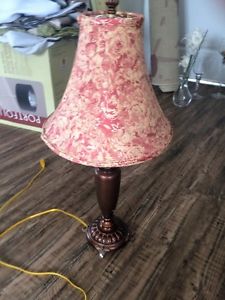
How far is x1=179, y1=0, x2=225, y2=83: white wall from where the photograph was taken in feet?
5.94

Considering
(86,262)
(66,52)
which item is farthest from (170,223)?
(66,52)

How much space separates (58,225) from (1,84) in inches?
28.9

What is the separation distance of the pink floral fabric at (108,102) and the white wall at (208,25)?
1.46 m

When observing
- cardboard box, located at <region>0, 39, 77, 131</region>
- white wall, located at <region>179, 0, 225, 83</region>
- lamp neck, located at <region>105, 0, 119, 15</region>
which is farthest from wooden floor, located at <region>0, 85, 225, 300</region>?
white wall, located at <region>179, 0, 225, 83</region>

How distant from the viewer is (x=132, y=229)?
0.85 meters

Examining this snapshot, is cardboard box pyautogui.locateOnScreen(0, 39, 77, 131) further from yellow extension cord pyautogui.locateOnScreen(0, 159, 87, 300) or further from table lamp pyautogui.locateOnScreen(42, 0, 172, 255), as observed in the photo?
table lamp pyautogui.locateOnScreen(42, 0, 172, 255)

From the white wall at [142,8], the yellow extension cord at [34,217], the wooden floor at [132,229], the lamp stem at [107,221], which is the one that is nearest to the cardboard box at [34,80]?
the wooden floor at [132,229]

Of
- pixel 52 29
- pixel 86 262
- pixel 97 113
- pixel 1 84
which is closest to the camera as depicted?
pixel 97 113

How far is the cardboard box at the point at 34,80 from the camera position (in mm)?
1210

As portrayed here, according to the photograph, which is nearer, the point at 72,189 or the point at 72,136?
the point at 72,136

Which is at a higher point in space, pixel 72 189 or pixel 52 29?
pixel 52 29

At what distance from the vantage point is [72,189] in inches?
39.7

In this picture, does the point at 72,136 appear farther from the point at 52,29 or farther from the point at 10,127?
the point at 10,127

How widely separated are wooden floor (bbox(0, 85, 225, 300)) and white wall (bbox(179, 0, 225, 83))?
810mm
